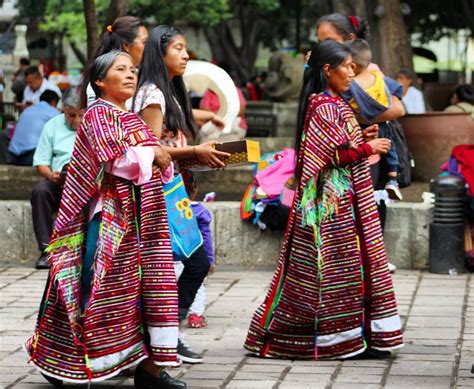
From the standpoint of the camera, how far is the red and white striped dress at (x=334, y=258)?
6.40 meters

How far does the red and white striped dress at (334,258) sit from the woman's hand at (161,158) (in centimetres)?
112

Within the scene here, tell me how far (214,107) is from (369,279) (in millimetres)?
7046

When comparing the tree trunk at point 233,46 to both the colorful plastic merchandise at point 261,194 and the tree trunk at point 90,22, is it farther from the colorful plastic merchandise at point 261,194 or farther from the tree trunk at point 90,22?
the colorful plastic merchandise at point 261,194

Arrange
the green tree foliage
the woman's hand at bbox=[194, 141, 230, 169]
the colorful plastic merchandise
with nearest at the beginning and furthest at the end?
the woman's hand at bbox=[194, 141, 230, 169], the colorful plastic merchandise, the green tree foliage

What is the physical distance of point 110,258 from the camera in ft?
17.7

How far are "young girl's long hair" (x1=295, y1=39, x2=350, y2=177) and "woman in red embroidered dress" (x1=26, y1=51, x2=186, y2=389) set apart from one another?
128 cm

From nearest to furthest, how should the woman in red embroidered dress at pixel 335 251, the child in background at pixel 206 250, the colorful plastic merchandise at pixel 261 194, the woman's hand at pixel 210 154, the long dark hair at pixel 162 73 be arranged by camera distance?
the woman's hand at pixel 210 154
the long dark hair at pixel 162 73
the woman in red embroidered dress at pixel 335 251
the child in background at pixel 206 250
the colorful plastic merchandise at pixel 261 194

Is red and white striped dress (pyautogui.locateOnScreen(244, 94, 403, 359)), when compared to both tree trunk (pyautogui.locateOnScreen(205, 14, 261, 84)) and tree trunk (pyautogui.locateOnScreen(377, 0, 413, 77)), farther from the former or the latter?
tree trunk (pyautogui.locateOnScreen(205, 14, 261, 84))

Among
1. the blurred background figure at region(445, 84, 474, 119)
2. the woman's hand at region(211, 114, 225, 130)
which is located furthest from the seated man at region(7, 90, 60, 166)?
the blurred background figure at region(445, 84, 474, 119)

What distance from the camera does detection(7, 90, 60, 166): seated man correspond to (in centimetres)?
1180


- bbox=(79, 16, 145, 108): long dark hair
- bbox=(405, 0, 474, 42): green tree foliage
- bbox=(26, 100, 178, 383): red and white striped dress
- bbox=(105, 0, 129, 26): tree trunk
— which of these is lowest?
bbox=(405, 0, 474, 42): green tree foliage

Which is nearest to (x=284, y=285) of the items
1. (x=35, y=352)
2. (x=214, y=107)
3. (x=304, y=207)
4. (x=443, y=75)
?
(x=304, y=207)

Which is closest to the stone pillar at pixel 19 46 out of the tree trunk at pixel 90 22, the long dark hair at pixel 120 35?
the tree trunk at pixel 90 22

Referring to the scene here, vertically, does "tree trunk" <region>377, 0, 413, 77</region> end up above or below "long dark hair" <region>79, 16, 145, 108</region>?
below
